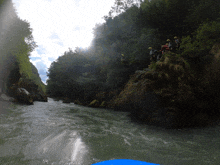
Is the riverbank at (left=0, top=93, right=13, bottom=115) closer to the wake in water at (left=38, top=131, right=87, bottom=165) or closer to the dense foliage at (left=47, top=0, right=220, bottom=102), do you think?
the wake in water at (left=38, top=131, right=87, bottom=165)

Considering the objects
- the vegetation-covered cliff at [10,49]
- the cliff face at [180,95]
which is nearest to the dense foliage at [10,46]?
the vegetation-covered cliff at [10,49]

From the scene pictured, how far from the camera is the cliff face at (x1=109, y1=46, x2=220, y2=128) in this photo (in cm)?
523

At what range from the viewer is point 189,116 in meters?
5.35

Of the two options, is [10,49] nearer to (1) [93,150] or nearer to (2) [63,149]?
(2) [63,149]

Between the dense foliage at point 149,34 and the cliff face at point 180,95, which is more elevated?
the dense foliage at point 149,34

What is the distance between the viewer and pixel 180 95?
516 centimetres

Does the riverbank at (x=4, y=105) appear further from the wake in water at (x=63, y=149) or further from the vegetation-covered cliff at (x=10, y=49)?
the wake in water at (x=63, y=149)

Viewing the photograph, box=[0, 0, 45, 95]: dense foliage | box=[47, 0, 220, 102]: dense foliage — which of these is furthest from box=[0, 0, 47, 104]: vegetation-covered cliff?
box=[47, 0, 220, 102]: dense foliage

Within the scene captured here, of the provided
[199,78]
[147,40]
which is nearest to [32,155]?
[199,78]

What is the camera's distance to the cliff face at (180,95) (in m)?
5.23

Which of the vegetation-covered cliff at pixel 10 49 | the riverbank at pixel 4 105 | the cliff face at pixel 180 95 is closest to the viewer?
the cliff face at pixel 180 95

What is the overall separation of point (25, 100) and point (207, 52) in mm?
13011

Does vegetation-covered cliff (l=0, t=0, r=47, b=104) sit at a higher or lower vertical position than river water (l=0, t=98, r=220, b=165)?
higher

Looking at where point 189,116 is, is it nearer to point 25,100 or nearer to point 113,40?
point 25,100
